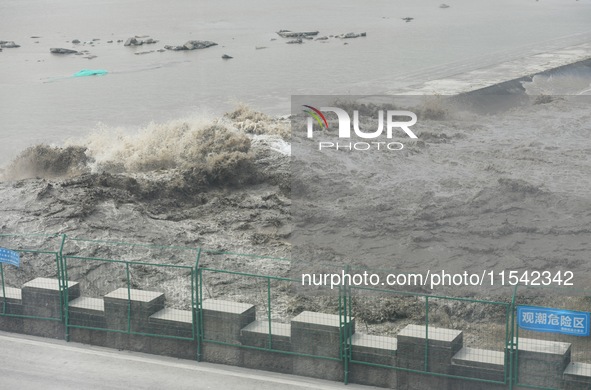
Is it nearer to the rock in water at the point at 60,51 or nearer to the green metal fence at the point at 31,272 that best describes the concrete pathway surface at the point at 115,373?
the green metal fence at the point at 31,272

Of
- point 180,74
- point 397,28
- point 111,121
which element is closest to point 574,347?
point 111,121

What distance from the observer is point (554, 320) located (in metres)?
12.3

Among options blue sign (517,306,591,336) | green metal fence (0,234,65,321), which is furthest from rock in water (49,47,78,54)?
blue sign (517,306,591,336)

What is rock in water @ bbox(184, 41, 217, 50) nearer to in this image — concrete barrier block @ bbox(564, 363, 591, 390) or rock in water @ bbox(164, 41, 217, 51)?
rock in water @ bbox(164, 41, 217, 51)

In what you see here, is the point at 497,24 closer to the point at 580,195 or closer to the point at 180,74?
the point at 180,74

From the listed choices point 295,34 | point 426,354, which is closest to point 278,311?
point 426,354

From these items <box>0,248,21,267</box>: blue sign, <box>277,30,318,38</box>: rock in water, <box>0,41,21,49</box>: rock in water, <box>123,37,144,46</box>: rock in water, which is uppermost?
<box>0,248,21,267</box>: blue sign

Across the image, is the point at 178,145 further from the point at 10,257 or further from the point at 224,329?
the point at 224,329

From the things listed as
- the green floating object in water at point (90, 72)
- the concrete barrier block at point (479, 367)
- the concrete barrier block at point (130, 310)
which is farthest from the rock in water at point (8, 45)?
the concrete barrier block at point (479, 367)

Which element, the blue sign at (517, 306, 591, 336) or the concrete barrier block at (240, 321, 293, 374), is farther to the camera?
the concrete barrier block at (240, 321, 293, 374)

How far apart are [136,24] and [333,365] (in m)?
93.6

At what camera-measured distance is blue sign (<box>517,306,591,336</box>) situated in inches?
478

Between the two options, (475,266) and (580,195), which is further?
(580,195)

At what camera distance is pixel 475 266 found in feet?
69.8
